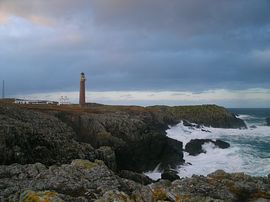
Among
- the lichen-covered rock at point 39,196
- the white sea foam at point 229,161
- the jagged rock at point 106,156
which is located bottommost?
the white sea foam at point 229,161

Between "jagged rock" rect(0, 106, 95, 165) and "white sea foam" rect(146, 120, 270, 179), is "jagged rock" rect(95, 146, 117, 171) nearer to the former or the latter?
"jagged rock" rect(0, 106, 95, 165)

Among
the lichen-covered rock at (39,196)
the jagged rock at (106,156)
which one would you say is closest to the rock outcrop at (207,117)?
the jagged rock at (106,156)

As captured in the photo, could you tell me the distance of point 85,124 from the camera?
3027 centimetres

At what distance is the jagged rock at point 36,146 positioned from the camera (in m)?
17.4

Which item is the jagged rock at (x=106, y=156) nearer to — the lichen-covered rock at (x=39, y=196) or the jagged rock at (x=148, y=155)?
the jagged rock at (x=148, y=155)

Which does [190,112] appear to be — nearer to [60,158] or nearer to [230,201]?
[60,158]

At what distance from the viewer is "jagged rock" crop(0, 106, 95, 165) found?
17.4 m

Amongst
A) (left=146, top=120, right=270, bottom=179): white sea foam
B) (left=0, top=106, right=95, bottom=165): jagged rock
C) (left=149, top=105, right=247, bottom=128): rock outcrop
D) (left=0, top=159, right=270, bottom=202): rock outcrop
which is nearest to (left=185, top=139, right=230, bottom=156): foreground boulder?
(left=146, top=120, right=270, bottom=179): white sea foam

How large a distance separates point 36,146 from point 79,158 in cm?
239

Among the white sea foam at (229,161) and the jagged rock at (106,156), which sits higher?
the jagged rock at (106,156)

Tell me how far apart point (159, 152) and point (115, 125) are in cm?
446

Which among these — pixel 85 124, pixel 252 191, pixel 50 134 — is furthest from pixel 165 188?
pixel 85 124

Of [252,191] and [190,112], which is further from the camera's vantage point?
[190,112]

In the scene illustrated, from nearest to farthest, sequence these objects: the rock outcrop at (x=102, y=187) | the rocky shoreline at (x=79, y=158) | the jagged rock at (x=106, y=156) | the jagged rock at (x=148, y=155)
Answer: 1. the rock outcrop at (x=102, y=187)
2. the rocky shoreline at (x=79, y=158)
3. the jagged rock at (x=106, y=156)
4. the jagged rock at (x=148, y=155)
